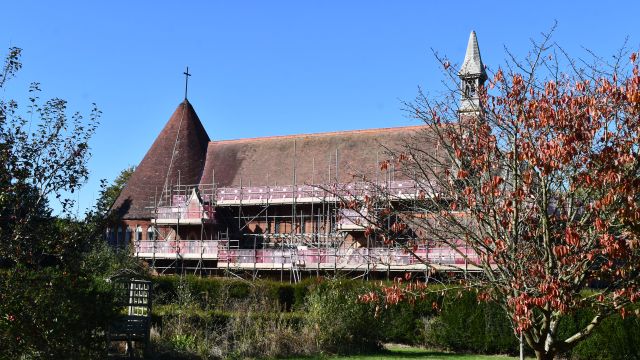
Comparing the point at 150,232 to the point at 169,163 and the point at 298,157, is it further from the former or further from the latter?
the point at 298,157

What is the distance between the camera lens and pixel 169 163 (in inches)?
1848

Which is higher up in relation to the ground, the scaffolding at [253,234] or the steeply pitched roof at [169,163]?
the steeply pitched roof at [169,163]

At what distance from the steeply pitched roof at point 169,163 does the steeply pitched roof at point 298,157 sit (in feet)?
3.52

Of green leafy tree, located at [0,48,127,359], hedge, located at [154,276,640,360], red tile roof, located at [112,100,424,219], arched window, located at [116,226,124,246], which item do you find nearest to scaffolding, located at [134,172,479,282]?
red tile roof, located at [112,100,424,219]

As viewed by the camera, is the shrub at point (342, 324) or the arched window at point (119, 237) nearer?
the shrub at point (342, 324)

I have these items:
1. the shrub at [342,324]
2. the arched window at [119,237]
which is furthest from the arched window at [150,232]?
the shrub at [342,324]

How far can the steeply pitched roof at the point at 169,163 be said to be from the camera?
45531 millimetres

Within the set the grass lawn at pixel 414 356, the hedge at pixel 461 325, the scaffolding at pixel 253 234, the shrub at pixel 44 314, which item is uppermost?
the scaffolding at pixel 253 234

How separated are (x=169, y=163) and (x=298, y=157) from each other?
947cm

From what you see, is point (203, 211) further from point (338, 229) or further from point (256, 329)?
point (256, 329)

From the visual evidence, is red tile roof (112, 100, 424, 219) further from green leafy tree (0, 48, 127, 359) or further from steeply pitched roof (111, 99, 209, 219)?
green leafy tree (0, 48, 127, 359)

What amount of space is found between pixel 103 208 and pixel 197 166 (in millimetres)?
35220

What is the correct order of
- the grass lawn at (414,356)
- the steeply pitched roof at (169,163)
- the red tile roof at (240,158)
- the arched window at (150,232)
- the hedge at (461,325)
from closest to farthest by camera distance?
the grass lawn at (414,356) → the hedge at (461,325) → the red tile roof at (240,158) → the arched window at (150,232) → the steeply pitched roof at (169,163)

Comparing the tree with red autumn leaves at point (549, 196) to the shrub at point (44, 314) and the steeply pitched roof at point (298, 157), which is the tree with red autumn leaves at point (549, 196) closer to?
the shrub at point (44, 314)
